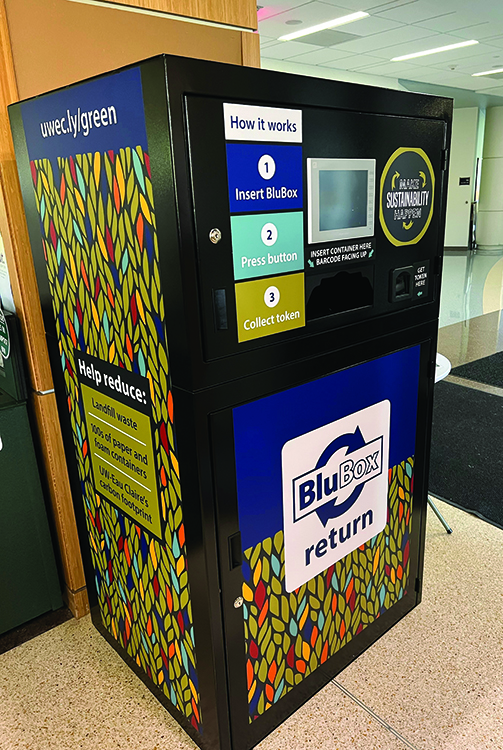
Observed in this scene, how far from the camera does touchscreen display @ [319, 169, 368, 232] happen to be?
4.48 ft

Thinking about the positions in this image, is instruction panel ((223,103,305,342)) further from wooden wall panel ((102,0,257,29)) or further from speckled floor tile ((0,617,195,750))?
speckled floor tile ((0,617,195,750))

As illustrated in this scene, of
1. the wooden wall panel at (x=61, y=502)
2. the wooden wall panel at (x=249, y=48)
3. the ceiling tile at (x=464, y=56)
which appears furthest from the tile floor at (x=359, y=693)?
the ceiling tile at (x=464, y=56)

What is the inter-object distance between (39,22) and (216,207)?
→ 1.00 metres

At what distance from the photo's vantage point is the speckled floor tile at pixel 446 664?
1745 mm

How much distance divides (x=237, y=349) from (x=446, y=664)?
1441 mm

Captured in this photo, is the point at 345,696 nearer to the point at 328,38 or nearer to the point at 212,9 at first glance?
the point at 212,9

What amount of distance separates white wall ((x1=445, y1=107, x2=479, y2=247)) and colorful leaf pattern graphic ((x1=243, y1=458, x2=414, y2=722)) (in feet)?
44.9

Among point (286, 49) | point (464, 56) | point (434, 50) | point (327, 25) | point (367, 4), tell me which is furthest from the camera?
point (464, 56)

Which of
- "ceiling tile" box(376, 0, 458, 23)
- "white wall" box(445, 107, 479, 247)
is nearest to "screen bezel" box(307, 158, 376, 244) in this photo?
"ceiling tile" box(376, 0, 458, 23)

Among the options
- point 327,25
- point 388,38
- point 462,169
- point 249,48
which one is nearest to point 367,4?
point 327,25

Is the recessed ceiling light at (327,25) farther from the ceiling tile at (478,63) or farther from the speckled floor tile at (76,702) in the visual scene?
the speckled floor tile at (76,702)

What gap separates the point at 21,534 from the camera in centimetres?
203

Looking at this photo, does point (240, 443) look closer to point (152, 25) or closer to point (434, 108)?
point (434, 108)

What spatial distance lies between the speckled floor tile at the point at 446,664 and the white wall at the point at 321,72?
7.80m
